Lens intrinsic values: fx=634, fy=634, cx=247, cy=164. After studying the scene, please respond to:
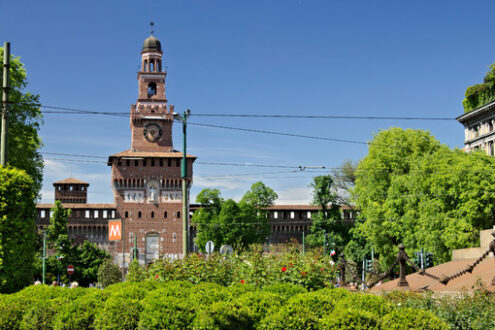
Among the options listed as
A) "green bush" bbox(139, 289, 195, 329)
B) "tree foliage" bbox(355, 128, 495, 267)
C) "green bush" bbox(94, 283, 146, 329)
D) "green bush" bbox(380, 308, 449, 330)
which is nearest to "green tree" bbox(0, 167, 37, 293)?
"green bush" bbox(94, 283, 146, 329)

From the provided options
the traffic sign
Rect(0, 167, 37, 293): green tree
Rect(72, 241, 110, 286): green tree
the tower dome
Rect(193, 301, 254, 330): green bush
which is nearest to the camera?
Rect(193, 301, 254, 330): green bush

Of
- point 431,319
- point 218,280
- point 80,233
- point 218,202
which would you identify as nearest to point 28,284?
point 218,280

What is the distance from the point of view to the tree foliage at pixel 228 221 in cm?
7475

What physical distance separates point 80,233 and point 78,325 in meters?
72.6

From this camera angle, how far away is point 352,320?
29.0ft

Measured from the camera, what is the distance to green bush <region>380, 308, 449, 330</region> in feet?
28.6

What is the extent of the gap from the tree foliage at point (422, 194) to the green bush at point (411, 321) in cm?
2692

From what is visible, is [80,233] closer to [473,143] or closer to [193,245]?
[193,245]

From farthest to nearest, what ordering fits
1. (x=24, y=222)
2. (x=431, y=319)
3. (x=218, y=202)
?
(x=218, y=202) < (x=24, y=222) < (x=431, y=319)

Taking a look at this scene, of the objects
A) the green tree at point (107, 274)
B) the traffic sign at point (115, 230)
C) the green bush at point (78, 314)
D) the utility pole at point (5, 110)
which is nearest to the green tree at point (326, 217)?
the green tree at point (107, 274)

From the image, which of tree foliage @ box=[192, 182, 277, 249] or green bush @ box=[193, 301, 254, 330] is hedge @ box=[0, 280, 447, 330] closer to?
green bush @ box=[193, 301, 254, 330]

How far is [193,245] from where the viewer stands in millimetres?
82688

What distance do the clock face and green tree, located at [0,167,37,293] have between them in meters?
70.4

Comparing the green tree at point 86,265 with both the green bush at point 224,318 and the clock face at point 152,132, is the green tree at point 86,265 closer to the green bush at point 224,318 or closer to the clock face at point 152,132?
the clock face at point 152,132
